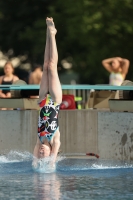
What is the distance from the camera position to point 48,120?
47.5ft

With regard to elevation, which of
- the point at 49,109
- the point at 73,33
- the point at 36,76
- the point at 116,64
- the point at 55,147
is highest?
the point at 73,33

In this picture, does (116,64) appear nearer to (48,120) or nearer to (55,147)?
(48,120)

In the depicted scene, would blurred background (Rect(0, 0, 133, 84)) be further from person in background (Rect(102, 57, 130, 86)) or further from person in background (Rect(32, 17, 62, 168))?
person in background (Rect(32, 17, 62, 168))

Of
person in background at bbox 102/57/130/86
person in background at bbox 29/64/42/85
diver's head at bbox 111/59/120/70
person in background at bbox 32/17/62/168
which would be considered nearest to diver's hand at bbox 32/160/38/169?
person in background at bbox 32/17/62/168

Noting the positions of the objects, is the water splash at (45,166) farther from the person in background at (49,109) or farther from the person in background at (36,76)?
the person in background at (36,76)

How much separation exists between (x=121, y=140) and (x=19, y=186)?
4.10m

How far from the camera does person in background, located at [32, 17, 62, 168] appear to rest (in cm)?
1420

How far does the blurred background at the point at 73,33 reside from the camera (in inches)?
1690

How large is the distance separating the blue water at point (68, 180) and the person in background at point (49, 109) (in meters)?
0.34

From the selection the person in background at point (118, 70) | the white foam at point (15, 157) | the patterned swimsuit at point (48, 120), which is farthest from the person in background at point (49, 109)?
the person in background at point (118, 70)

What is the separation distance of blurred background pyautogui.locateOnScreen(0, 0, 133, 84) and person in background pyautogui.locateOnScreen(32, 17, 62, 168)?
69.9ft

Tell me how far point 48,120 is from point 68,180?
1.74 metres

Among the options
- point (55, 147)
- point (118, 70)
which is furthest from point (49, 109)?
point (118, 70)

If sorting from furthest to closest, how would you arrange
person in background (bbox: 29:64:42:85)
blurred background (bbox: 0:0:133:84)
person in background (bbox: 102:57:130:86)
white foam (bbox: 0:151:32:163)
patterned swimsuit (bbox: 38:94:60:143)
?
blurred background (bbox: 0:0:133:84)
person in background (bbox: 29:64:42:85)
person in background (bbox: 102:57:130:86)
white foam (bbox: 0:151:32:163)
patterned swimsuit (bbox: 38:94:60:143)
